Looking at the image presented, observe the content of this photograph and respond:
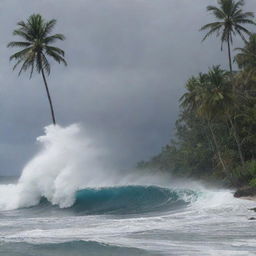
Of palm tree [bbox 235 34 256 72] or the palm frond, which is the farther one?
palm tree [bbox 235 34 256 72]

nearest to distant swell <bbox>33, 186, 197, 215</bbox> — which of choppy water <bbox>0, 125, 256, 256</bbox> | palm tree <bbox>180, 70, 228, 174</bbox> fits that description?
choppy water <bbox>0, 125, 256, 256</bbox>

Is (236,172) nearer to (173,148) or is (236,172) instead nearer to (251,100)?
(251,100)

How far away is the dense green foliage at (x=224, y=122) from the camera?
34281 millimetres

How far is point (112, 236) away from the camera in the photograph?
46.3 ft

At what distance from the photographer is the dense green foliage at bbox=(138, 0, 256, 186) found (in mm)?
34281

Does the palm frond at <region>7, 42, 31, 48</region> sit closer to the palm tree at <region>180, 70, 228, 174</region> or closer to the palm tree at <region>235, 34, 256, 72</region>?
the palm tree at <region>180, 70, 228, 174</region>

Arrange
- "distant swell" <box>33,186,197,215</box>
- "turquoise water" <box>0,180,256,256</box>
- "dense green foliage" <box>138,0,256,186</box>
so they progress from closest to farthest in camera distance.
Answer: "turquoise water" <box>0,180,256,256</box> < "distant swell" <box>33,186,197,215</box> < "dense green foliage" <box>138,0,256,186</box>

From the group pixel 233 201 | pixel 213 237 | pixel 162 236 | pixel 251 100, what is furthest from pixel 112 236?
pixel 251 100

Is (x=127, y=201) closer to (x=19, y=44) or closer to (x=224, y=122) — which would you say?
(x=19, y=44)

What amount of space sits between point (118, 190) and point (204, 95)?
9907 millimetres

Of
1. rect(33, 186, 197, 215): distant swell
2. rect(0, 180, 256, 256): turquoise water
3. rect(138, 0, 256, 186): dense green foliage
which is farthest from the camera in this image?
rect(138, 0, 256, 186): dense green foliage

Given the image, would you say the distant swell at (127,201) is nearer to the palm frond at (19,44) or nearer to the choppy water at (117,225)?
the choppy water at (117,225)

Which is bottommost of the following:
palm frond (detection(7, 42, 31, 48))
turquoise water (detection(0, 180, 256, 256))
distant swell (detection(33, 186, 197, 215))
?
turquoise water (detection(0, 180, 256, 256))

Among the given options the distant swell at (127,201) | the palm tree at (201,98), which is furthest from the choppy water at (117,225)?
the palm tree at (201,98)
